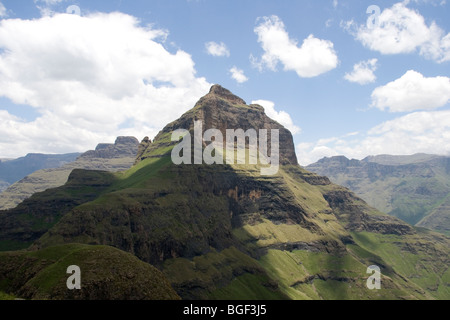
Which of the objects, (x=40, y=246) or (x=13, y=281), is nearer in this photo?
(x=13, y=281)

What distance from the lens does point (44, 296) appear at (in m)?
87.7
